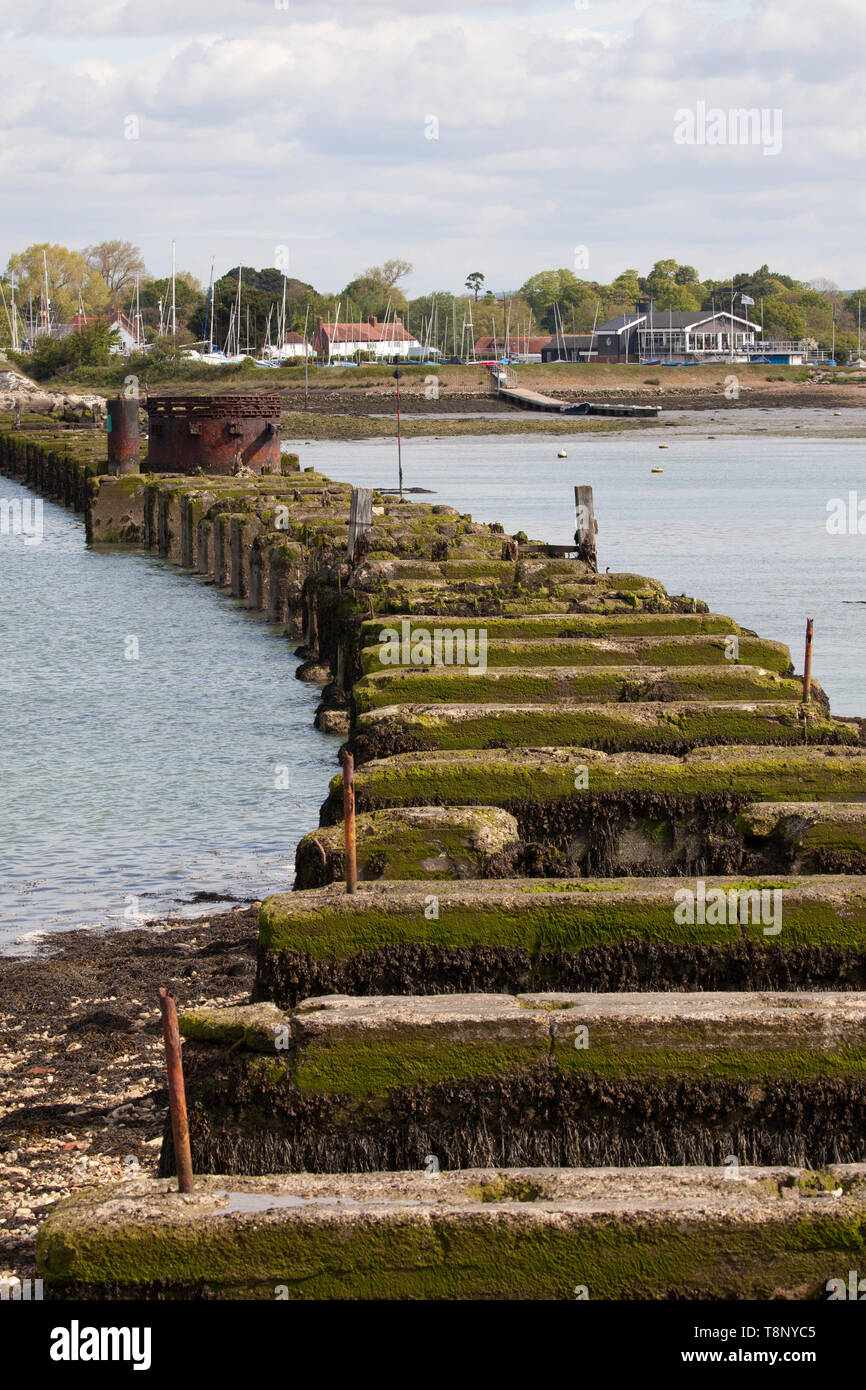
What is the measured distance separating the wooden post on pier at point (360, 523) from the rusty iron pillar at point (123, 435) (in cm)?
2496

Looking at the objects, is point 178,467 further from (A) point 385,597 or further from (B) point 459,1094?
(B) point 459,1094

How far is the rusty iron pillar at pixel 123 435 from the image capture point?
156 ft

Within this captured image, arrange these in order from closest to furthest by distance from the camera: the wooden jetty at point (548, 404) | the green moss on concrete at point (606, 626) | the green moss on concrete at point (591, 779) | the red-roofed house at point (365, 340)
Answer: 1. the green moss on concrete at point (591, 779)
2. the green moss on concrete at point (606, 626)
3. the wooden jetty at point (548, 404)
4. the red-roofed house at point (365, 340)

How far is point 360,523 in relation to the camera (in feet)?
77.6

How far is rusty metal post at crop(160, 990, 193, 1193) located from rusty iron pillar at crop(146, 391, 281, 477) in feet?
139

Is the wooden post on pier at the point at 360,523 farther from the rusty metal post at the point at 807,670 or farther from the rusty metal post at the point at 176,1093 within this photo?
the rusty metal post at the point at 176,1093

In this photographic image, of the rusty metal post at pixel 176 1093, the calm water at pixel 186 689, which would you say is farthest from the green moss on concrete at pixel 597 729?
the rusty metal post at pixel 176 1093

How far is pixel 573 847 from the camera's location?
10.9m

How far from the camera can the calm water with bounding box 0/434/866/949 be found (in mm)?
14922

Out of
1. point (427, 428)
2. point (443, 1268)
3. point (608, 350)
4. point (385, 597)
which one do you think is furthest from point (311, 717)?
point (608, 350)

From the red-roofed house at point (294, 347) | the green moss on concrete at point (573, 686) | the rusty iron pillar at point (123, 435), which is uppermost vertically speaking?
the red-roofed house at point (294, 347)

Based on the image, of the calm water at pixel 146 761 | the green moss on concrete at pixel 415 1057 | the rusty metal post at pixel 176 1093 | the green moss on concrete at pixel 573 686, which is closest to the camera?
the rusty metal post at pixel 176 1093

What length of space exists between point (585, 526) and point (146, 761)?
24.8 ft

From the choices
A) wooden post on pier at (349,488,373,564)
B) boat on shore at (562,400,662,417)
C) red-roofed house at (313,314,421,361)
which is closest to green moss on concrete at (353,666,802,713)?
wooden post on pier at (349,488,373,564)
